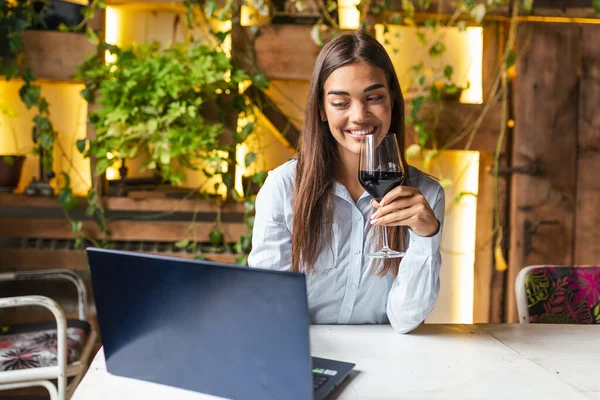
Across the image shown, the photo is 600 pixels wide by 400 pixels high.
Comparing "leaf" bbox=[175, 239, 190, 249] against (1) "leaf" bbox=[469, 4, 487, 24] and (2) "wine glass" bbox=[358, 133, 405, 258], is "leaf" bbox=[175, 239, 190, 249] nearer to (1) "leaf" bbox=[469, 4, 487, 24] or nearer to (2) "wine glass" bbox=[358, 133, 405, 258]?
(1) "leaf" bbox=[469, 4, 487, 24]

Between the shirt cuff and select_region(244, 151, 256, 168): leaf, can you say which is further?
select_region(244, 151, 256, 168): leaf

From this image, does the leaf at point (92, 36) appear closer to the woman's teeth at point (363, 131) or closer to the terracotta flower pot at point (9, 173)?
the terracotta flower pot at point (9, 173)

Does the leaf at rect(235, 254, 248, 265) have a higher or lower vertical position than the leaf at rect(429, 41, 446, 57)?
lower

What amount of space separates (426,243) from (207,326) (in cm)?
70

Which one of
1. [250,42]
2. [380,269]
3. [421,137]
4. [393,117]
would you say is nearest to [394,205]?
[380,269]

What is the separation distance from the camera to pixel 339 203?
1.74 m

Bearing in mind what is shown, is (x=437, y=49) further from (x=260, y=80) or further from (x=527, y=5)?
(x=260, y=80)

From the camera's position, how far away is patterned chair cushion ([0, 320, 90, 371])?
218cm

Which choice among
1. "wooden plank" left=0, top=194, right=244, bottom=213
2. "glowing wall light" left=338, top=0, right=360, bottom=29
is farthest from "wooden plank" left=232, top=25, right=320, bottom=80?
"wooden plank" left=0, top=194, right=244, bottom=213

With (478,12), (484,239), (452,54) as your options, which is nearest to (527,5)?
(478,12)

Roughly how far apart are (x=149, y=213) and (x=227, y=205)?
344mm

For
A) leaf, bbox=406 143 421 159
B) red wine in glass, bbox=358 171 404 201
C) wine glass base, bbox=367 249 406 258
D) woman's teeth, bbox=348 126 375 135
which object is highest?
woman's teeth, bbox=348 126 375 135

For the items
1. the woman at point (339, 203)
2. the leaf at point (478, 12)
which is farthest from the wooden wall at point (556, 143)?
the woman at point (339, 203)

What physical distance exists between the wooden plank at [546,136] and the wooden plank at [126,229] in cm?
126
